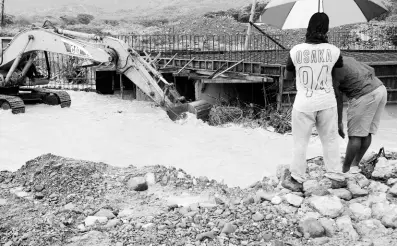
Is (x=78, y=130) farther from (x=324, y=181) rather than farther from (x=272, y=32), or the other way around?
(x=272, y=32)

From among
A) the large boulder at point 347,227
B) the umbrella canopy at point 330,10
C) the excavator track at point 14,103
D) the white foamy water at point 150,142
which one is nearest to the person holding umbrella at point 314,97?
the large boulder at point 347,227

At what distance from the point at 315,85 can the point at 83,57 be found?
7.98 metres

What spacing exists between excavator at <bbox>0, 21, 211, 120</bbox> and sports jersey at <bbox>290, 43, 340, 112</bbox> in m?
6.79

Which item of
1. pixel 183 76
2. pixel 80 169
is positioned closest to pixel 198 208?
pixel 80 169

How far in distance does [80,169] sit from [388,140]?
7.10m

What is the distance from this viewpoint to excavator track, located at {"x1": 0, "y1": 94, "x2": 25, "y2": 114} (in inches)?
497

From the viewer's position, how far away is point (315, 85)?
15.7 ft

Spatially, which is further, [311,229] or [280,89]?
[280,89]

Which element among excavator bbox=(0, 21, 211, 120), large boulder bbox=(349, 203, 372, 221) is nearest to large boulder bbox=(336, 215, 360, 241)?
large boulder bbox=(349, 203, 372, 221)

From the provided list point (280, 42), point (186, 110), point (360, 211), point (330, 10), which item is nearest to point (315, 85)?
point (360, 211)

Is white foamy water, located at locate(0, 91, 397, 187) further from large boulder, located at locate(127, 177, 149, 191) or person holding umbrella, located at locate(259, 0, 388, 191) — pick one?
person holding umbrella, located at locate(259, 0, 388, 191)

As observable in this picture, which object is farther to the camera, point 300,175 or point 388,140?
point 388,140

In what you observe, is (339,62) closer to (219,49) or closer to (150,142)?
→ (150,142)

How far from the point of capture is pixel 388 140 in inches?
427
